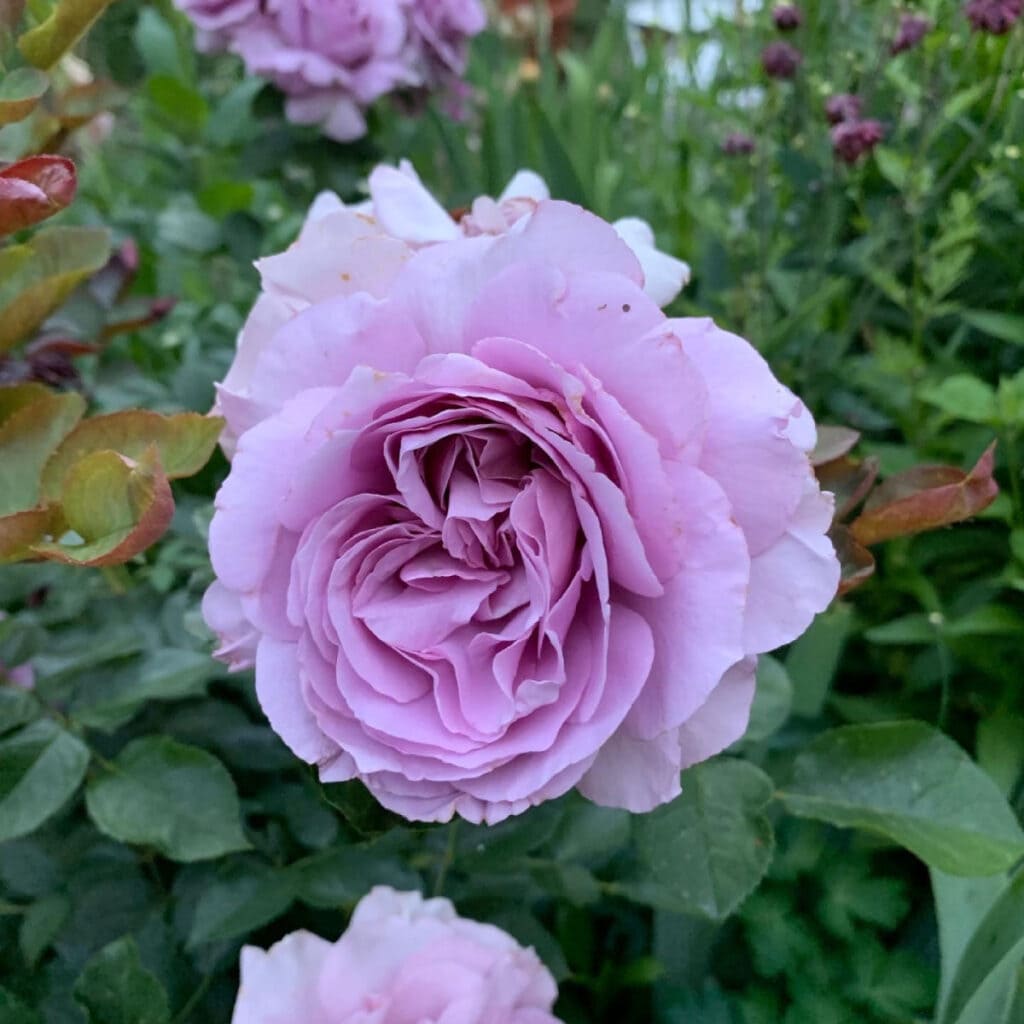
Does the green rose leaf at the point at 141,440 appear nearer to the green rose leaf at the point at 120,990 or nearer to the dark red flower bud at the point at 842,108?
the green rose leaf at the point at 120,990

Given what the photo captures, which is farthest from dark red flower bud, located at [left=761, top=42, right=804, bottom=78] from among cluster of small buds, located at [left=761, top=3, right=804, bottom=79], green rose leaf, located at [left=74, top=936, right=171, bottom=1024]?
green rose leaf, located at [left=74, top=936, right=171, bottom=1024]

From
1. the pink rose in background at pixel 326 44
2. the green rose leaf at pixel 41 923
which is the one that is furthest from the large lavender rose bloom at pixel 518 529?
the pink rose in background at pixel 326 44

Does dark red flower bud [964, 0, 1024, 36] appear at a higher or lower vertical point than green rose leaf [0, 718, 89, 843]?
higher

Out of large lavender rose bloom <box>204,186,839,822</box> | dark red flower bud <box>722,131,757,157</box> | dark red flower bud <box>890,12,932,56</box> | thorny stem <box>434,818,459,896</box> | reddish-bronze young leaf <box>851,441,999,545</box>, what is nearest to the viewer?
large lavender rose bloom <box>204,186,839,822</box>

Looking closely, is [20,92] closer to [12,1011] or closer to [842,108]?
[12,1011]

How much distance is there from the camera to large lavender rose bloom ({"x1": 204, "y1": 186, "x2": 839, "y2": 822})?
1.05 feet

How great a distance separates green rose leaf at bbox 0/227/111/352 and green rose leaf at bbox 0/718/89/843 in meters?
0.20

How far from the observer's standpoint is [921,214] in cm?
79

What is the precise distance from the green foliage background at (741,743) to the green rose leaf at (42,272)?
0.14m

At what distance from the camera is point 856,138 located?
2.12ft

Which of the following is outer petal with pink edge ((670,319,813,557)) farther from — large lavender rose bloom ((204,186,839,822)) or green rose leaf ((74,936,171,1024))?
green rose leaf ((74,936,171,1024))

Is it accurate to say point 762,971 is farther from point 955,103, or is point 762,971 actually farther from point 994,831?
point 955,103

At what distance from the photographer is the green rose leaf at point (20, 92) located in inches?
15.6

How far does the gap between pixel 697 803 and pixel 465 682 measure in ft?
0.56
